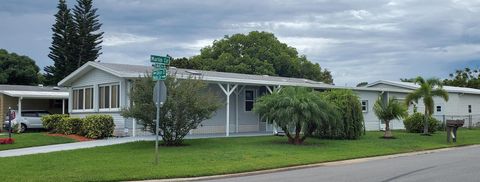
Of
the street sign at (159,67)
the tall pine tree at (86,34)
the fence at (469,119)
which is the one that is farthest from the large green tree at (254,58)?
the street sign at (159,67)

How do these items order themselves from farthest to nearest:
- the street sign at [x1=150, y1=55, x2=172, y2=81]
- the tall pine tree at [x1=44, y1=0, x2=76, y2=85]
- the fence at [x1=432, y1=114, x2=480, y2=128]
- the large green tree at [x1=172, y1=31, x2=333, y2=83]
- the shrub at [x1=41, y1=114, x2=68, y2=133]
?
the large green tree at [x1=172, y1=31, x2=333, y2=83], the tall pine tree at [x1=44, y1=0, x2=76, y2=85], the fence at [x1=432, y1=114, x2=480, y2=128], the shrub at [x1=41, y1=114, x2=68, y2=133], the street sign at [x1=150, y1=55, x2=172, y2=81]

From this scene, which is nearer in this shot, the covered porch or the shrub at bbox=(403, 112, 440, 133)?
the covered porch

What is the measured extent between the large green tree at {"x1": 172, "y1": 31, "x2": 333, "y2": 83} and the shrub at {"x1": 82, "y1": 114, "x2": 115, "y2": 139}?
3299 cm

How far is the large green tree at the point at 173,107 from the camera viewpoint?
19.9 metres

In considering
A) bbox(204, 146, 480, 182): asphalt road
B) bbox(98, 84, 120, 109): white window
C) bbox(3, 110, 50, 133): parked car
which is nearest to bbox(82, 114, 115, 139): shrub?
bbox(98, 84, 120, 109): white window

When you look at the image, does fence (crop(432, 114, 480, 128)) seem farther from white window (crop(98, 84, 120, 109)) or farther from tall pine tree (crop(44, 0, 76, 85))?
tall pine tree (crop(44, 0, 76, 85))

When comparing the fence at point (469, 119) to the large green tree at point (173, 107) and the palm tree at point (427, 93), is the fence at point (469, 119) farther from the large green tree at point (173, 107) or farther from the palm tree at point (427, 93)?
the large green tree at point (173, 107)

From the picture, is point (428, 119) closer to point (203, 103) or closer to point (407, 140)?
point (407, 140)

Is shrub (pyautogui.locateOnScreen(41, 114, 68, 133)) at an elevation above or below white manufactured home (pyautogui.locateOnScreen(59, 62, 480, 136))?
below

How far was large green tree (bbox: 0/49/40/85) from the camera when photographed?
53.2 m

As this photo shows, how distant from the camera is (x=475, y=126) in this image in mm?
43281

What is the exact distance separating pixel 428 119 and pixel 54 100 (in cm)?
2411

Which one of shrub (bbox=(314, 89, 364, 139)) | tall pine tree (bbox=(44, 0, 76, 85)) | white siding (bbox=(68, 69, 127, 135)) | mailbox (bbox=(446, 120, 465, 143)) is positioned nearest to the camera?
white siding (bbox=(68, 69, 127, 135))

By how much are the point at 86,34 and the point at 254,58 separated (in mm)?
17704
